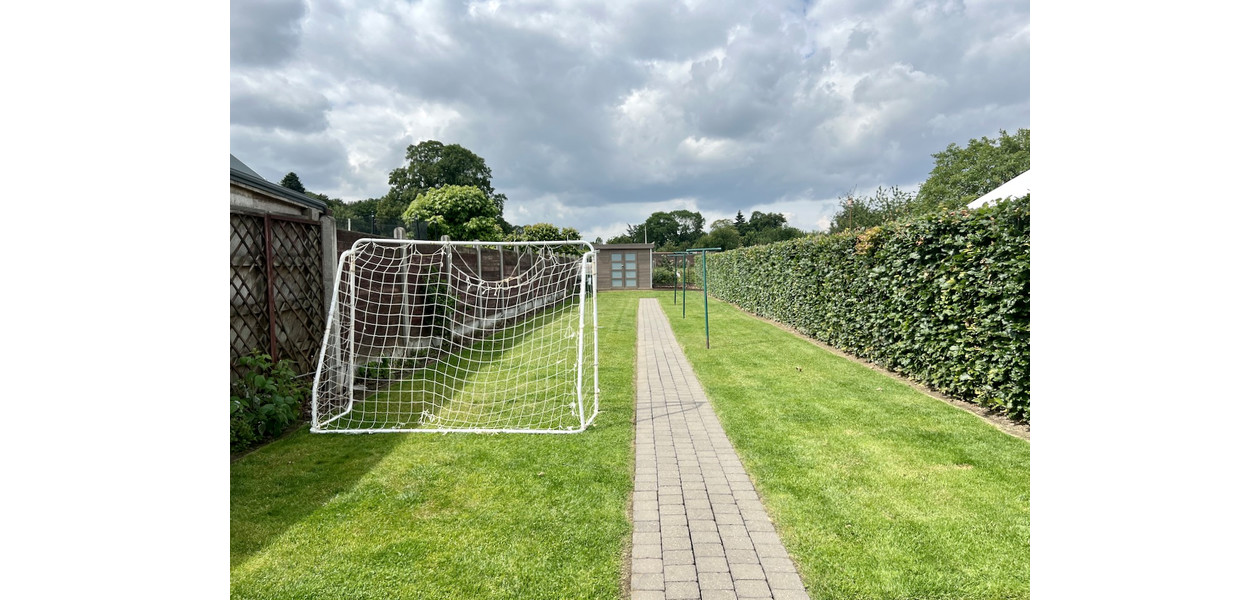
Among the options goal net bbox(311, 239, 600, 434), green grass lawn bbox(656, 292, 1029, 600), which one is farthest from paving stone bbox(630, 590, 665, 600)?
goal net bbox(311, 239, 600, 434)

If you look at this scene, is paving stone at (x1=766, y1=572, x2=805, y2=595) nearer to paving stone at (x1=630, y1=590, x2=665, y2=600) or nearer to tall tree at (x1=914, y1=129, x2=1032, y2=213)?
paving stone at (x1=630, y1=590, x2=665, y2=600)

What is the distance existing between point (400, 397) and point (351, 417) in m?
0.71

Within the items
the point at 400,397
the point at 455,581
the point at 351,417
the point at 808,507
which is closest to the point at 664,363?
the point at 400,397

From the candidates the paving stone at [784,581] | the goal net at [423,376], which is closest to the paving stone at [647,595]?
the paving stone at [784,581]

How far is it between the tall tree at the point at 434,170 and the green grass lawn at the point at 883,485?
41.7 metres

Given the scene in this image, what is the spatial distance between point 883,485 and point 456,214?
27351 mm

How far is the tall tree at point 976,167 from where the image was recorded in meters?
38.0

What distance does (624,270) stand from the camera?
30156 millimetres

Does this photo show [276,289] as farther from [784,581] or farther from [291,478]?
[784,581]

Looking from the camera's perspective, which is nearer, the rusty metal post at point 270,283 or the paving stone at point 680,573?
the paving stone at point 680,573

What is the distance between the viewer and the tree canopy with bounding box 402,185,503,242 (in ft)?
91.0

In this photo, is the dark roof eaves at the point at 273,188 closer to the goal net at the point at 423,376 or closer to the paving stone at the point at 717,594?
the goal net at the point at 423,376

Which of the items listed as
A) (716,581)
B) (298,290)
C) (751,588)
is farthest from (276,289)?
(751,588)

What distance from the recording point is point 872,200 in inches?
731
